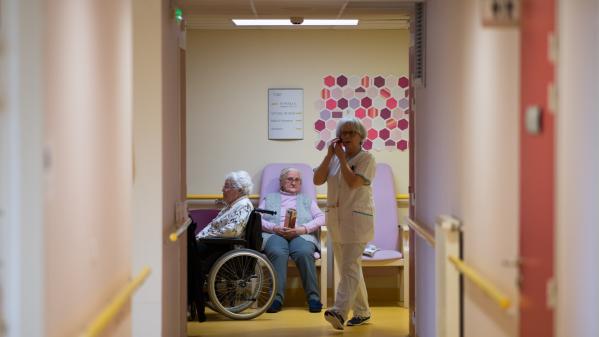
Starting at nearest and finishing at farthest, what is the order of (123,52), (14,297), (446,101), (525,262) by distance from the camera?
(14,297), (525,262), (123,52), (446,101)

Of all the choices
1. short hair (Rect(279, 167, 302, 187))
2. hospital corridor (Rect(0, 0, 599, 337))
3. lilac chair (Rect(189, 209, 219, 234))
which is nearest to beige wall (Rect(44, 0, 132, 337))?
hospital corridor (Rect(0, 0, 599, 337))

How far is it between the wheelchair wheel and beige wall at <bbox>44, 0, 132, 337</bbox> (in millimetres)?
2427

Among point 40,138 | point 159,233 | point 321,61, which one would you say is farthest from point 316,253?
point 40,138

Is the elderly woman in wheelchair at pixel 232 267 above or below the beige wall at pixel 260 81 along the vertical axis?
below

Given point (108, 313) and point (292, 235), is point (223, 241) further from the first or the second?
point (108, 313)

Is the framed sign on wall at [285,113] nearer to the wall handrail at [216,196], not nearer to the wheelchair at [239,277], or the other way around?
the wall handrail at [216,196]

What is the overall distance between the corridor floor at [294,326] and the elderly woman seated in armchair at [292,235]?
0.66 feet

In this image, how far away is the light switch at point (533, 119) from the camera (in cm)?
249

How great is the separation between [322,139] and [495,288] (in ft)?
14.5

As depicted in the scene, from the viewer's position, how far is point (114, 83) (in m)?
3.21

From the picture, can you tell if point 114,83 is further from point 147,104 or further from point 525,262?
A: point 525,262

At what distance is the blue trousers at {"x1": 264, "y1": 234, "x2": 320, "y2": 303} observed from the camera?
6.45 meters

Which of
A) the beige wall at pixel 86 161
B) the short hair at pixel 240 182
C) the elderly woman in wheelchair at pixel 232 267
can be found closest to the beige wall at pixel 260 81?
the short hair at pixel 240 182

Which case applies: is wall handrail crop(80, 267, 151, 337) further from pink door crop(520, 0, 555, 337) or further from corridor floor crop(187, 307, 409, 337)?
→ corridor floor crop(187, 307, 409, 337)
